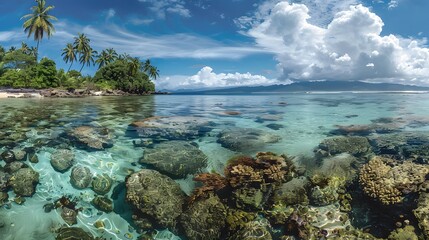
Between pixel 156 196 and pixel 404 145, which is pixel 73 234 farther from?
pixel 404 145

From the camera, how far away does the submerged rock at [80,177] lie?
731 centimetres

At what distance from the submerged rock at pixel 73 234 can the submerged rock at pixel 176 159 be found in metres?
2.41

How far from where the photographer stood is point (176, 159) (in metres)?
8.34

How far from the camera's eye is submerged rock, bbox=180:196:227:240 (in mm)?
6250

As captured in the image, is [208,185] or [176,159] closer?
[208,185]

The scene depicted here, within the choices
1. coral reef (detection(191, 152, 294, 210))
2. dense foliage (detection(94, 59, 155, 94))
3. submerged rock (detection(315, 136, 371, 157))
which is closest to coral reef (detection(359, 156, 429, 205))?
coral reef (detection(191, 152, 294, 210))

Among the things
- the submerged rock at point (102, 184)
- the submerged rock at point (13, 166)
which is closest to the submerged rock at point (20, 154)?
the submerged rock at point (13, 166)

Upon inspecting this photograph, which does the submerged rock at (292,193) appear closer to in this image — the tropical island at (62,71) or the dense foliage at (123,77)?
the tropical island at (62,71)

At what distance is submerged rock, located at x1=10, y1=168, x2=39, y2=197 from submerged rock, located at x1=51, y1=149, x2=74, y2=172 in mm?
532

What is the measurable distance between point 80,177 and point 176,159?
2.49 metres

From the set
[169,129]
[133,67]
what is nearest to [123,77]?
[133,67]

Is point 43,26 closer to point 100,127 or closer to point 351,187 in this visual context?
point 100,127

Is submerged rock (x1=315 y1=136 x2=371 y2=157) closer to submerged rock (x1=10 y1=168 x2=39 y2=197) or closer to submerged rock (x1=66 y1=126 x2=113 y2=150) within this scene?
submerged rock (x1=66 y1=126 x2=113 y2=150)

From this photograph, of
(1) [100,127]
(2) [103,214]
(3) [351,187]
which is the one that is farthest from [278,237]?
(1) [100,127]
